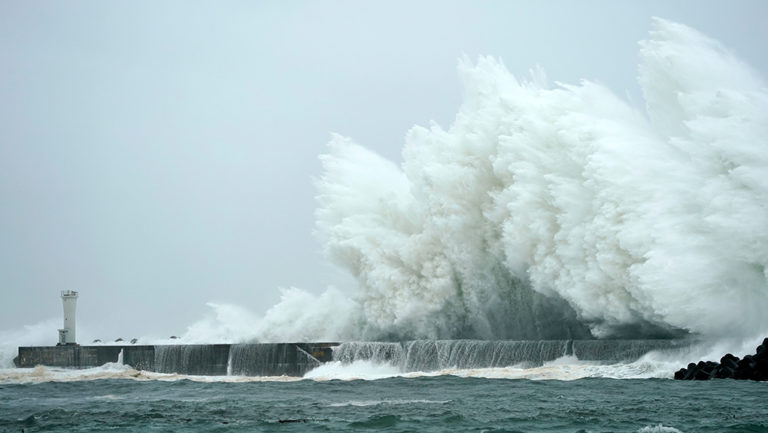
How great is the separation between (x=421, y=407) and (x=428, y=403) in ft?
2.37

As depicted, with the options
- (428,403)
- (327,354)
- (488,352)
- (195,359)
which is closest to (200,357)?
(195,359)

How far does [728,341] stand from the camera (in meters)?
24.0

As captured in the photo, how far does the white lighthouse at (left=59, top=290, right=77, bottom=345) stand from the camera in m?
39.4

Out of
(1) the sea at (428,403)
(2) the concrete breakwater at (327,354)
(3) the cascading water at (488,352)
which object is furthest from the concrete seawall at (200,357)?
(1) the sea at (428,403)

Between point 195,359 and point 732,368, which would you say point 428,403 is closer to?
point 732,368

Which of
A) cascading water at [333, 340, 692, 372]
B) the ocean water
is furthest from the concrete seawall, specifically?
the ocean water

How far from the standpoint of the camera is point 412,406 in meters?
19.2

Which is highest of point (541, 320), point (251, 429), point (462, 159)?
point (462, 159)

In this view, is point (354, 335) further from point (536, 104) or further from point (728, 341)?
point (728, 341)

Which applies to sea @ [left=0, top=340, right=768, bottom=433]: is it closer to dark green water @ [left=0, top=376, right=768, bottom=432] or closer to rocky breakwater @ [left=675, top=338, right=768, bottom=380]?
dark green water @ [left=0, top=376, right=768, bottom=432]

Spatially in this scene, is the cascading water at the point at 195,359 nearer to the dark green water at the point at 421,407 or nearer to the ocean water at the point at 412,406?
the ocean water at the point at 412,406

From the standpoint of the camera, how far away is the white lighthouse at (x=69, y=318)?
3944cm

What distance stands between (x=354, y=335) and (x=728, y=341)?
60.5 ft

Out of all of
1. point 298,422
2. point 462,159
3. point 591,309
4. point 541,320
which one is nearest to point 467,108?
point 462,159
